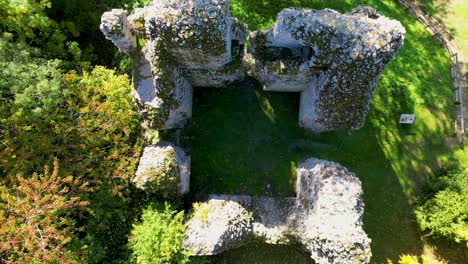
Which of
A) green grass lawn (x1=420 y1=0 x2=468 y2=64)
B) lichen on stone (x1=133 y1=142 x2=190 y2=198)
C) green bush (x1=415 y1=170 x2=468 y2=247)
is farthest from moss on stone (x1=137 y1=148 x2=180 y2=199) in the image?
green grass lawn (x1=420 y1=0 x2=468 y2=64)

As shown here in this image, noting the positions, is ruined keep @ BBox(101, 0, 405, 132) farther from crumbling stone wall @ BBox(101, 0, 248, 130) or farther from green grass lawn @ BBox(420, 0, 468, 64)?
green grass lawn @ BBox(420, 0, 468, 64)

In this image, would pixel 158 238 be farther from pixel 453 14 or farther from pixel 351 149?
pixel 453 14

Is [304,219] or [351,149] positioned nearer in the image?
[304,219]

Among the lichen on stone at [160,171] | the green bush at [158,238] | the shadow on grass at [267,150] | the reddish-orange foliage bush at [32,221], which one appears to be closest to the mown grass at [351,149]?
the shadow on grass at [267,150]

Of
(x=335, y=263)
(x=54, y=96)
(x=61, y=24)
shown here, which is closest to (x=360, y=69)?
(x=335, y=263)

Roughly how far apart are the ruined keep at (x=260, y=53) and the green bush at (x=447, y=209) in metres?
4.29

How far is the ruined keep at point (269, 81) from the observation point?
9094 millimetres

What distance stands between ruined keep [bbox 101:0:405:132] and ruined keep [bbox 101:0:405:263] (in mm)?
26

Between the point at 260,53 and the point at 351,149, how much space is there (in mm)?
5391

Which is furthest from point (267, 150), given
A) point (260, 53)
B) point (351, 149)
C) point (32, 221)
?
point (32, 221)

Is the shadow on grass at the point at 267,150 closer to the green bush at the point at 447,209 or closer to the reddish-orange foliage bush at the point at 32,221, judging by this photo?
the green bush at the point at 447,209

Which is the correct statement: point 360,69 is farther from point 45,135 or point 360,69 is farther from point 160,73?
point 45,135

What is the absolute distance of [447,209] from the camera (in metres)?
11.6

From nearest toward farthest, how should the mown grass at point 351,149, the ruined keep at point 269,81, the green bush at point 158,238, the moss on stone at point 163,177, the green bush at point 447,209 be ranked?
the ruined keep at point 269,81 < the green bush at point 158,238 < the moss on stone at point 163,177 < the green bush at point 447,209 < the mown grass at point 351,149
